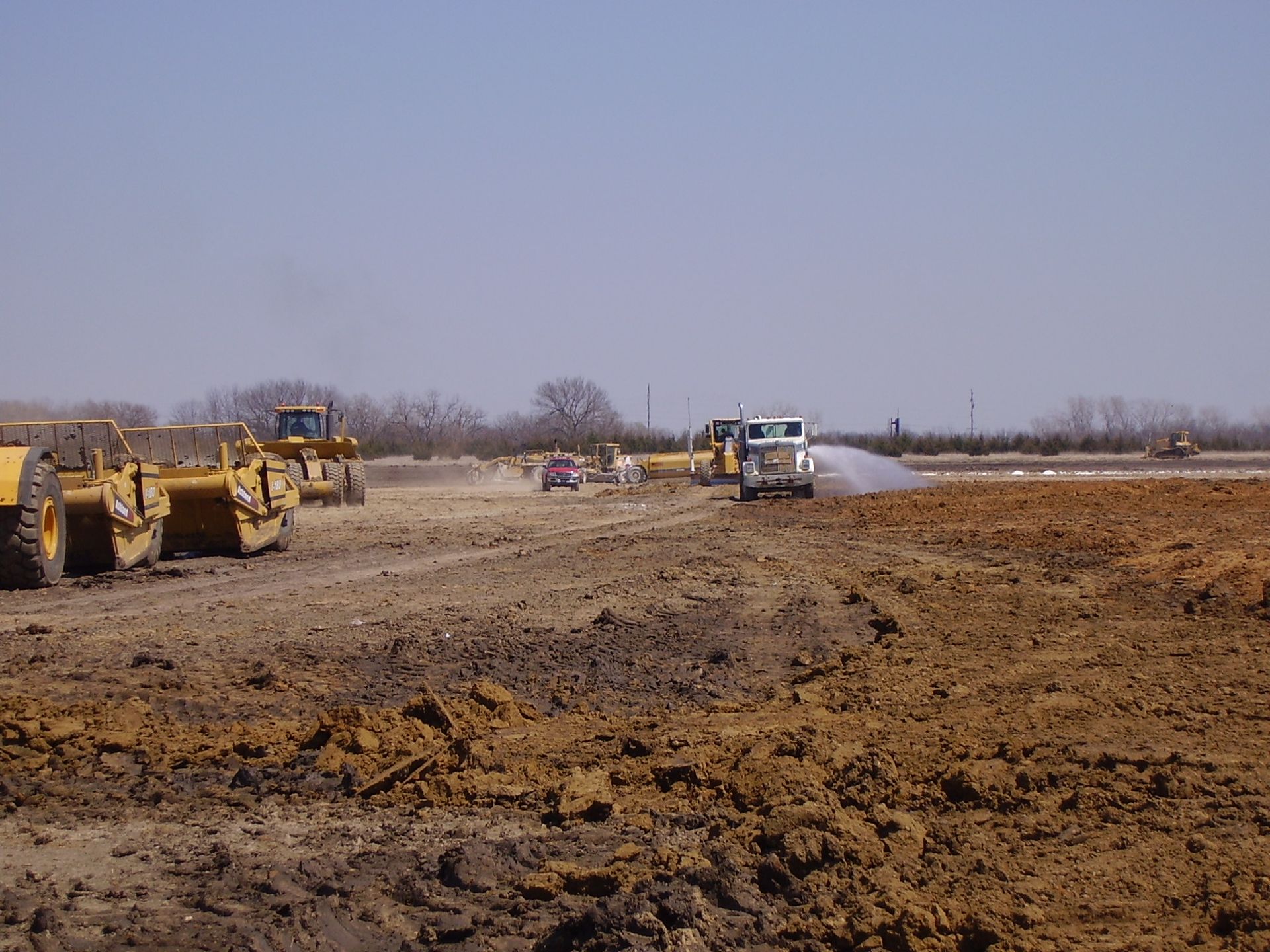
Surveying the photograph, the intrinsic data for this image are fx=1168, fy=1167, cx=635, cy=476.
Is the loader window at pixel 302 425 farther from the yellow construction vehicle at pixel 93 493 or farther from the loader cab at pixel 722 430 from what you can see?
the loader cab at pixel 722 430

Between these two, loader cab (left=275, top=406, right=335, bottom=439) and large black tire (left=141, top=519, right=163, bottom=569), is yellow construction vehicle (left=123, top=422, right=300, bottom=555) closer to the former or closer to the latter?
large black tire (left=141, top=519, right=163, bottom=569)

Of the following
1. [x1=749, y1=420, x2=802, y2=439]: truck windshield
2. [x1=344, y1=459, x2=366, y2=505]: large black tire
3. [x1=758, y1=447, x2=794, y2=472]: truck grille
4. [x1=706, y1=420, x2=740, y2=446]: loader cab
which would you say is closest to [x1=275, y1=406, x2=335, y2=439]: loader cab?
[x1=344, y1=459, x2=366, y2=505]: large black tire

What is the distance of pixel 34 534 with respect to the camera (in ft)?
44.7

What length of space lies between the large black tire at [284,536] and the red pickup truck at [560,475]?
89.6 ft

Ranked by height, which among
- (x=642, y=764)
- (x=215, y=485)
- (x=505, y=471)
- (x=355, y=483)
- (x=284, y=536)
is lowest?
(x=642, y=764)

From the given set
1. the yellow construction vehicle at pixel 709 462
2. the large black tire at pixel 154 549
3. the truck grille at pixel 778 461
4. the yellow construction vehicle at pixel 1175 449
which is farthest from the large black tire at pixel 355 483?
the yellow construction vehicle at pixel 1175 449

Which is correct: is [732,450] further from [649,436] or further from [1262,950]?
[649,436]

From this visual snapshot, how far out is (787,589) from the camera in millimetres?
14875

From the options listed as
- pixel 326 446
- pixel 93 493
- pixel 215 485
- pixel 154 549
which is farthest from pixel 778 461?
pixel 93 493

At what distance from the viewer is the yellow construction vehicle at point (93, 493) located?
48.9 ft

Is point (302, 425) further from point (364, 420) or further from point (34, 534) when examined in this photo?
point (364, 420)

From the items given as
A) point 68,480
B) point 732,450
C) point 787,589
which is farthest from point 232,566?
point 732,450

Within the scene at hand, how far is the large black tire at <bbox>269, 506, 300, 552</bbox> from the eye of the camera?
2020cm

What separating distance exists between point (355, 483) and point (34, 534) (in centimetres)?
2061
